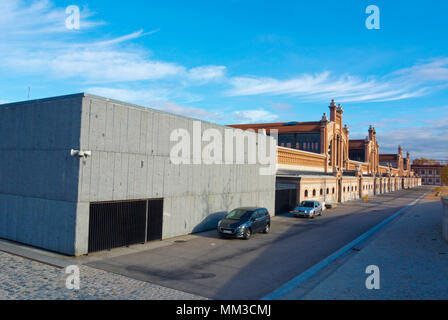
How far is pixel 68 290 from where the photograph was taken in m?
9.27

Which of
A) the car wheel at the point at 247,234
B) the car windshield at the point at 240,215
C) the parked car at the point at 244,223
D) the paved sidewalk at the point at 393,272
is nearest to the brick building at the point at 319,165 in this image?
the parked car at the point at 244,223

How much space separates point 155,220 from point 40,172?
568cm

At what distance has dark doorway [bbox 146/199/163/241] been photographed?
16438mm

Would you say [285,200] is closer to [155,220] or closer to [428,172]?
[155,220]

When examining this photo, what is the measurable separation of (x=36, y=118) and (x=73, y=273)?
780 centimetres

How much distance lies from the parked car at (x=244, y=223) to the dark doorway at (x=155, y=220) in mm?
3351

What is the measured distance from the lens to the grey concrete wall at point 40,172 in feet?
44.0

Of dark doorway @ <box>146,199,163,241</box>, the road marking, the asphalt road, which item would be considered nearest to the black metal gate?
dark doorway @ <box>146,199,163,241</box>

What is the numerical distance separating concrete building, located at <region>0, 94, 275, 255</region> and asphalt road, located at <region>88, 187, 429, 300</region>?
1757mm

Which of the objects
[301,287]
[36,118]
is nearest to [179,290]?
[301,287]

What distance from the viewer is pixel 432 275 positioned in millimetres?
11289

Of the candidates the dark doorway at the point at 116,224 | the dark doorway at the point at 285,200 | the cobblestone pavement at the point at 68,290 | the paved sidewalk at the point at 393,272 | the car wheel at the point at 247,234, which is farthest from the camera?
the dark doorway at the point at 285,200

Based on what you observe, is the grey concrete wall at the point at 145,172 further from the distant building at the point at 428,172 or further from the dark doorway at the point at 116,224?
the distant building at the point at 428,172
